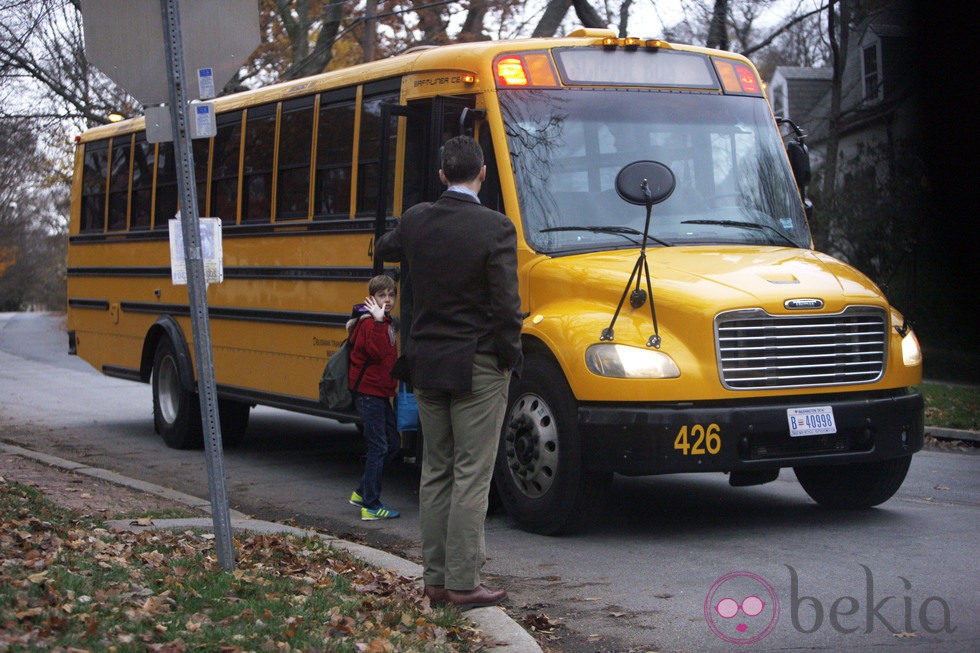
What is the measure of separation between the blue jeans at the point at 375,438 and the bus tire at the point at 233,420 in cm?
439

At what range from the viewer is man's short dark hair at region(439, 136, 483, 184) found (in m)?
6.11

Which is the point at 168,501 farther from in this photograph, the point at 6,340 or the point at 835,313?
the point at 6,340

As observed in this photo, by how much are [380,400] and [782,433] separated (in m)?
2.58

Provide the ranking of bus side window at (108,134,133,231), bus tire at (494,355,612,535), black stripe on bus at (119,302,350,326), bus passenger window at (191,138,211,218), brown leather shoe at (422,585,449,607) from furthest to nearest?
bus side window at (108,134,133,231) → bus passenger window at (191,138,211,218) → black stripe on bus at (119,302,350,326) → bus tire at (494,355,612,535) → brown leather shoe at (422,585,449,607)

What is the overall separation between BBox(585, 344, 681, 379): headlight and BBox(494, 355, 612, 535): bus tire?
299mm

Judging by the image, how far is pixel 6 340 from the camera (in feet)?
127

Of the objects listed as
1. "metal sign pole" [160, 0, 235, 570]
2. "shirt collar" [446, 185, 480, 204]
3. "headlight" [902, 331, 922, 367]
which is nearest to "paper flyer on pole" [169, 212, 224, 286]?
"metal sign pole" [160, 0, 235, 570]

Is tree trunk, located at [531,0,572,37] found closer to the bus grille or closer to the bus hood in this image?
the bus hood

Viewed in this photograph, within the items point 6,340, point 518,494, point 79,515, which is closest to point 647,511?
point 518,494

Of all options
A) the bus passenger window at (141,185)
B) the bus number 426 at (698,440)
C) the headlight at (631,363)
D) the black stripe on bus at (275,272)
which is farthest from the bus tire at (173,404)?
the bus number 426 at (698,440)

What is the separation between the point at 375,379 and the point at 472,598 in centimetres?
298

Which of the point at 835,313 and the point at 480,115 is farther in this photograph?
the point at 480,115

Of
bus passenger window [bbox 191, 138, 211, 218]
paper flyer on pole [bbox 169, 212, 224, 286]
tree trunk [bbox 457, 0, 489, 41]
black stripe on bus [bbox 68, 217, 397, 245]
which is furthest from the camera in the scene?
tree trunk [bbox 457, 0, 489, 41]

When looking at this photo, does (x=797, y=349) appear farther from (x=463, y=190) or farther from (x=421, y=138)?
(x=421, y=138)
